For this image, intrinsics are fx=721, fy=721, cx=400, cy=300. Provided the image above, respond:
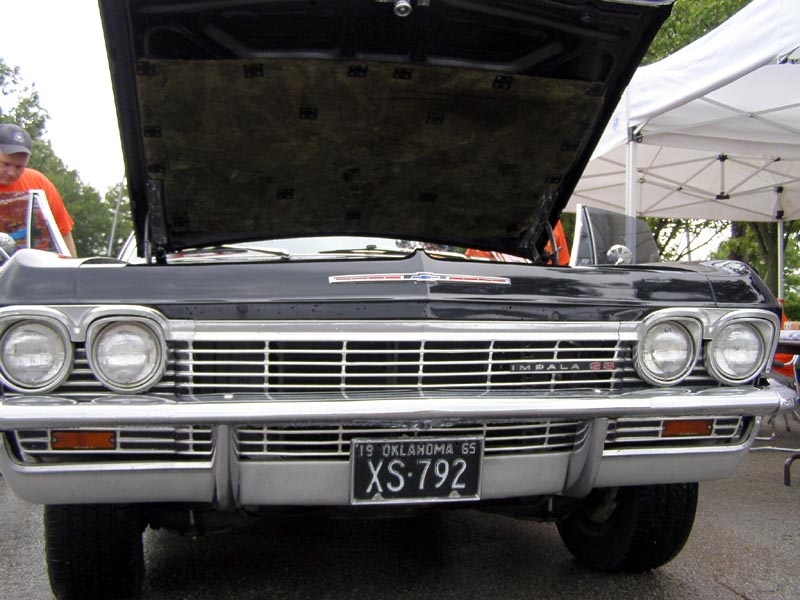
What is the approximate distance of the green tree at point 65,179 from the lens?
33.0 meters

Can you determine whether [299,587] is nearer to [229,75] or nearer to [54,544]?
[54,544]

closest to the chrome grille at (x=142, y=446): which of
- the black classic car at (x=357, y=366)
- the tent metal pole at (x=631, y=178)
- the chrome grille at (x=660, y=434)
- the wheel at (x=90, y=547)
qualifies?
the black classic car at (x=357, y=366)

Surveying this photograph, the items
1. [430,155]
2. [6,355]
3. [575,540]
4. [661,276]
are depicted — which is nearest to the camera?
[6,355]

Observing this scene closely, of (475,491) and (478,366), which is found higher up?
(478,366)

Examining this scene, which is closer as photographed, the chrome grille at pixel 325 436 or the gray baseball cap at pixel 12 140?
the chrome grille at pixel 325 436

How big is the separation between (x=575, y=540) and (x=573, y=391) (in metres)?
1.12

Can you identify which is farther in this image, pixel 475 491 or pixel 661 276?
pixel 661 276

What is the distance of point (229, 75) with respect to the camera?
119 inches

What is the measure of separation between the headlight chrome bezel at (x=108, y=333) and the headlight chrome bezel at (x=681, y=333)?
4.60ft

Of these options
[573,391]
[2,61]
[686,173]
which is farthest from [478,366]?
[2,61]

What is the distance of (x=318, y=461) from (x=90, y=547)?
2.72 feet

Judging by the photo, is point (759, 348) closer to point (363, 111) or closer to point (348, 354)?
point (348, 354)

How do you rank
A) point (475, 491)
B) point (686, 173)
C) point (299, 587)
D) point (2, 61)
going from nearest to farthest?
point (475, 491) → point (299, 587) → point (686, 173) → point (2, 61)

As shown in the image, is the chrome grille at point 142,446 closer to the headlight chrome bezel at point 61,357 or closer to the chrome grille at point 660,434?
the headlight chrome bezel at point 61,357
